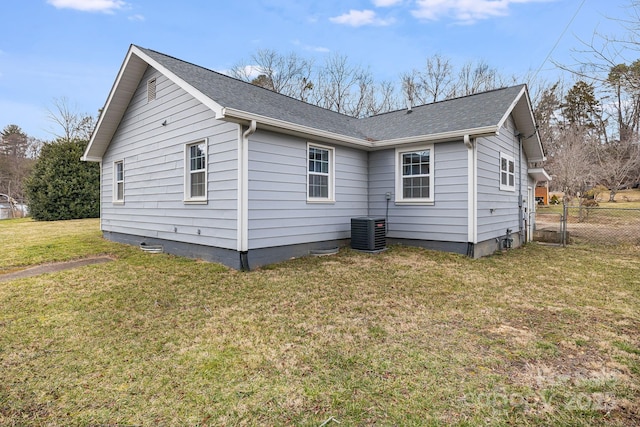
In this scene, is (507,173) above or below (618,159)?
below

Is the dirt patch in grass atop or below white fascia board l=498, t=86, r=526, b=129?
below

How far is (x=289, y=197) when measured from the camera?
7039 mm

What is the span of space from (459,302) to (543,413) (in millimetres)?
2392

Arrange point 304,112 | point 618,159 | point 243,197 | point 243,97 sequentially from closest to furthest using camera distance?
point 243,197, point 243,97, point 304,112, point 618,159

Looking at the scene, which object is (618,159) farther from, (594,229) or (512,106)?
(512,106)

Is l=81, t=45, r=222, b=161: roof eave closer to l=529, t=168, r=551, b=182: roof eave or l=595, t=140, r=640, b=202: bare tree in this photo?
l=529, t=168, r=551, b=182: roof eave

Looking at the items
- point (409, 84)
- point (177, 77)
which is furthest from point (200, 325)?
point (409, 84)

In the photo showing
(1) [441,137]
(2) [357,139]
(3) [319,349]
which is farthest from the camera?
(2) [357,139]

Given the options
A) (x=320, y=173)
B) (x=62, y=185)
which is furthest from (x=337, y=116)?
(x=62, y=185)

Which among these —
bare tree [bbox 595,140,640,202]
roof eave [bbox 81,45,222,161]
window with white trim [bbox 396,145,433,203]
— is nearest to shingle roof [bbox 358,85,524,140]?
window with white trim [bbox 396,145,433,203]

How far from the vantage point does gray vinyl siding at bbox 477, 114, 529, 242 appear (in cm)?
782

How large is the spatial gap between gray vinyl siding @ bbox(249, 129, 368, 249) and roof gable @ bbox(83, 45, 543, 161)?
1.43ft

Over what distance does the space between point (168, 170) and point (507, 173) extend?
9.17 metres

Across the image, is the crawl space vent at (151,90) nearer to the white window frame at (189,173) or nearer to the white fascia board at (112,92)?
the white fascia board at (112,92)
